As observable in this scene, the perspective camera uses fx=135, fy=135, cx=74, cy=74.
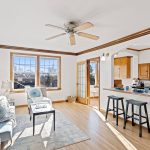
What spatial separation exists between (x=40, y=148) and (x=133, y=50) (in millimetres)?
4919

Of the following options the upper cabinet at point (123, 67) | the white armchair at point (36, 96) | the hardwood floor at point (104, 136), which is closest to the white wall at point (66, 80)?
the white armchair at point (36, 96)

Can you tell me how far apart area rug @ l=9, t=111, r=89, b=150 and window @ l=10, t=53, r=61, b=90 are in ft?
7.87

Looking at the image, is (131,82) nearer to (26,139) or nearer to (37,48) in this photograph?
(37,48)

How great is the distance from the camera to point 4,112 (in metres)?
2.68

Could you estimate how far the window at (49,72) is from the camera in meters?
6.36

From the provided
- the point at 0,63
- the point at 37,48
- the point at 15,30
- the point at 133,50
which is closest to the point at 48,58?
the point at 37,48

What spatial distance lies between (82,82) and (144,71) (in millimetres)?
2789

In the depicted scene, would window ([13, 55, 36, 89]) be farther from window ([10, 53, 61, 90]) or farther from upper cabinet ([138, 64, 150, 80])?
upper cabinet ([138, 64, 150, 80])

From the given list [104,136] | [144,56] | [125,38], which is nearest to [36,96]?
[104,136]

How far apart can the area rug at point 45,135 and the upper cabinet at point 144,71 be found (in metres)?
3.80

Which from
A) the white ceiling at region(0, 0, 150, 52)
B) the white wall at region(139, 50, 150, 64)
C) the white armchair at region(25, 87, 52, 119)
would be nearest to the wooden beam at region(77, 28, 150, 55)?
the white ceiling at region(0, 0, 150, 52)

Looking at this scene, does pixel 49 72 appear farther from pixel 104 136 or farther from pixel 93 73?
pixel 104 136

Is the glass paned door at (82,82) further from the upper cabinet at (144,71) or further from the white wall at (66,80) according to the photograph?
the upper cabinet at (144,71)

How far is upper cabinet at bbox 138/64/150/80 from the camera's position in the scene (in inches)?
219
